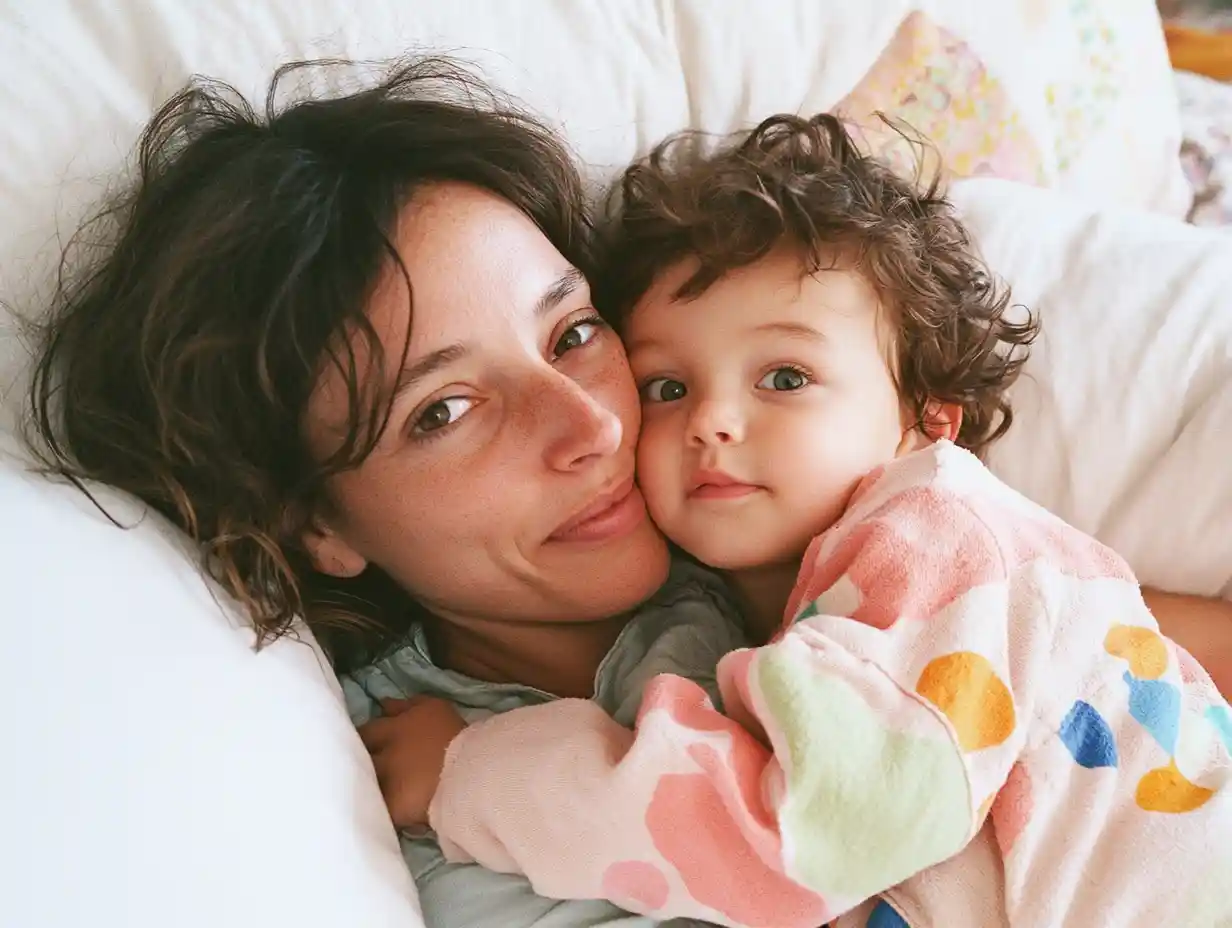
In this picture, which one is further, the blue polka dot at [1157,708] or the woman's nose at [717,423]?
the woman's nose at [717,423]

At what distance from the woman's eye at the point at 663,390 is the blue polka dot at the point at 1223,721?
1.58 feet

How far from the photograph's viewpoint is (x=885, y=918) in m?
0.78

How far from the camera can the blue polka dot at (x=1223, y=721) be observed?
32.7 inches

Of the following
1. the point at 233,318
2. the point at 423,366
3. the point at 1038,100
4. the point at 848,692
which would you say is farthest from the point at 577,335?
the point at 1038,100

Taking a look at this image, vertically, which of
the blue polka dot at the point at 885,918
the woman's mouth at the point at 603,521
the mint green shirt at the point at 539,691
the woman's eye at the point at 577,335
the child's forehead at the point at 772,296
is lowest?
the mint green shirt at the point at 539,691

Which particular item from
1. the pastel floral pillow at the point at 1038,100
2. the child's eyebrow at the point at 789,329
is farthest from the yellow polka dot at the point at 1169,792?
the pastel floral pillow at the point at 1038,100

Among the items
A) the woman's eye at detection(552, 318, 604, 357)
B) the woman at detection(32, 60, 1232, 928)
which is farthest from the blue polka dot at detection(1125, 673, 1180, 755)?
the woman's eye at detection(552, 318, 604, 357)

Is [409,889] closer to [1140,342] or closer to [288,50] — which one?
[288,50]

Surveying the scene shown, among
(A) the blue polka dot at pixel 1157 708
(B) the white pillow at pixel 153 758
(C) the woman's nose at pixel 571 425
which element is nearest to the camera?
(B) the white pillow at pixel 153 758

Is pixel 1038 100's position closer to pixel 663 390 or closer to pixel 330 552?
pixel 663 390

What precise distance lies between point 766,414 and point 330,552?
409 mm

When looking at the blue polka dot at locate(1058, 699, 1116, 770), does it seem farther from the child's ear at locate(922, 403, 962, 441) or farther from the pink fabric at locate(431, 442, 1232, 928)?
the child's ear at locate(922, 403, 962, 441)

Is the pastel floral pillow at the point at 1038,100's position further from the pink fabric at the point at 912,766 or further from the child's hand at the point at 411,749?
the child's hand at the point at 411,749

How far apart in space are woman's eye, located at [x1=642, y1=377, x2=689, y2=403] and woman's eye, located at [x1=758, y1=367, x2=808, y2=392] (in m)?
0.08
